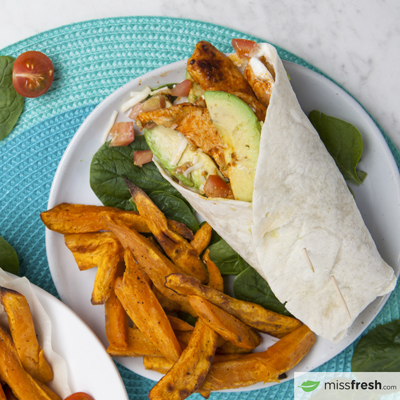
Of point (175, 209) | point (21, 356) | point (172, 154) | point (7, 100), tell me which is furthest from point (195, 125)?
point (21, 356)

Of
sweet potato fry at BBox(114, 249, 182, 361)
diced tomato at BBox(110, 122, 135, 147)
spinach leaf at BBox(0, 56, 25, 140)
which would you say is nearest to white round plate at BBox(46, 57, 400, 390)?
diced tomato at BBox(110, 122, 135, 147)

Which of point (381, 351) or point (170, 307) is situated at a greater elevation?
point (170, 307)

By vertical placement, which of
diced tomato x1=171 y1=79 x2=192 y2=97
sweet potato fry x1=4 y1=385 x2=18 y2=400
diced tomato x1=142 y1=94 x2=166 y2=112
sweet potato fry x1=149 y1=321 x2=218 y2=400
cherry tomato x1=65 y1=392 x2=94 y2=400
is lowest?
sweet potato fry x1=4 y1=385 x2=18 y2=400

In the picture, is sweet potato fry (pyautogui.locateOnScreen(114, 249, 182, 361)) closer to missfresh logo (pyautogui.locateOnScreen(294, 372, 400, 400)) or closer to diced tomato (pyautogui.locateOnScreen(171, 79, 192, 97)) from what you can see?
missfresh logo (pyautogui.locateOnScreen(294, 372, 400, 400))

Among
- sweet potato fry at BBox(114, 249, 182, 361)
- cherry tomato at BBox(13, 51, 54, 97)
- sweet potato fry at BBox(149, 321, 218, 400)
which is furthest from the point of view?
cherry tomato at BBox(13, 51, 54, 97)

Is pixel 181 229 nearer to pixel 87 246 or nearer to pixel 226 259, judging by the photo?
pixel 226 259

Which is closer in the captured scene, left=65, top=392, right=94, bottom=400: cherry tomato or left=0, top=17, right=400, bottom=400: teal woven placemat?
left=65, top=392, right=94, bottom=400: cherry tomato

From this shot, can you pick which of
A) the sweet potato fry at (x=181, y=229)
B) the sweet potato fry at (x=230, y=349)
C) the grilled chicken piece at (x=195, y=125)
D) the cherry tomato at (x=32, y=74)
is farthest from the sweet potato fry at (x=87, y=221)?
the cherry tomato at (x=32, y=74)
